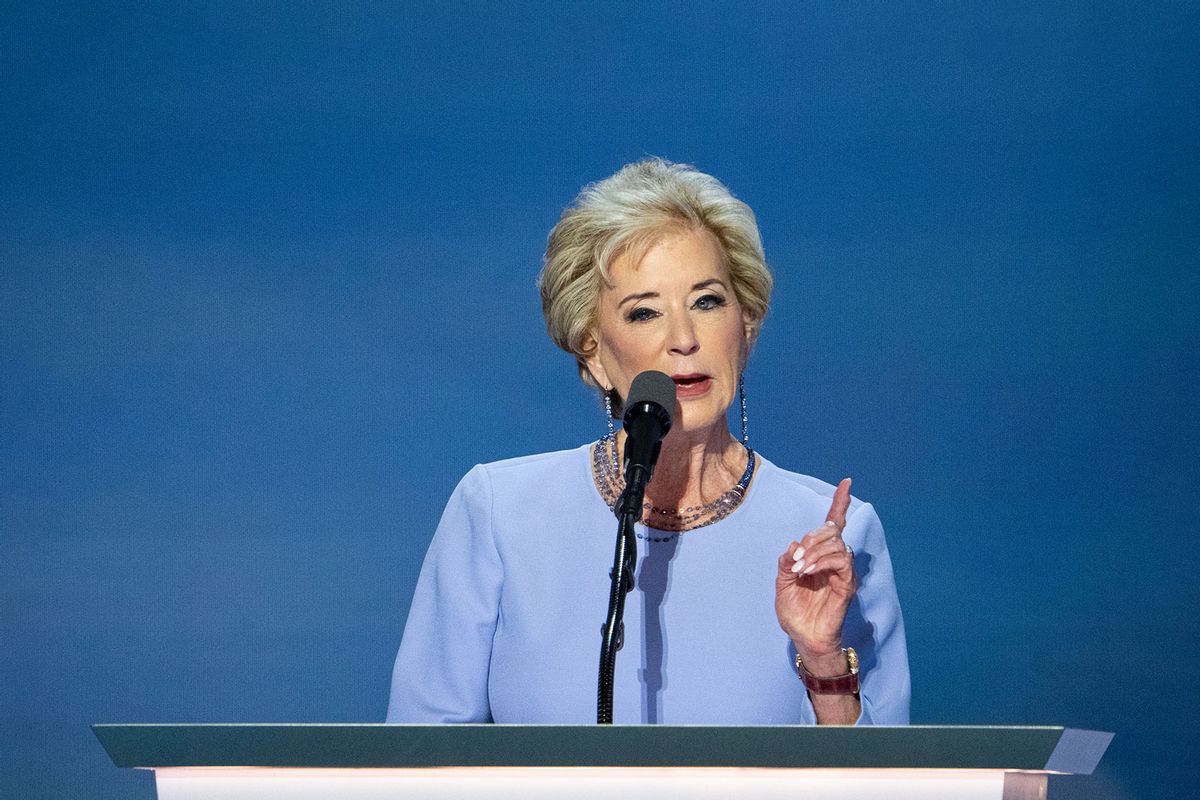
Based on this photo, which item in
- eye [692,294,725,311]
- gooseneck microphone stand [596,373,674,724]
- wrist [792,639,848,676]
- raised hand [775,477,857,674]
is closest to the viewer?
gooseneck microphone stand [596,373,674,724]

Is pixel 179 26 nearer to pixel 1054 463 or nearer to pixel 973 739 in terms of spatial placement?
pixel 1054 463

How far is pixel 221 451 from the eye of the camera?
10.1 feet

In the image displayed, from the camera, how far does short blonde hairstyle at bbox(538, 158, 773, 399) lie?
2.33 metres

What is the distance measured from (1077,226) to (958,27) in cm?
52

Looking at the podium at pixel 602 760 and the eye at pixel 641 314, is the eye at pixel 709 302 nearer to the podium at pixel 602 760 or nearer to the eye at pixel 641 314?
the eye at pixel 641 314

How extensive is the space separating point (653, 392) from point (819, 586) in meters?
0.43

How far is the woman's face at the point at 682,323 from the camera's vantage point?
2258 millimetres

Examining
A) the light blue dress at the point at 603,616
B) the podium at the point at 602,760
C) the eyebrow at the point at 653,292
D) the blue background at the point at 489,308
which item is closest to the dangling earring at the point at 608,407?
the light blue dress at the point at 603,616

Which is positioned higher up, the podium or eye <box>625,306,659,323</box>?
eye <box>625,306,659,323</box>

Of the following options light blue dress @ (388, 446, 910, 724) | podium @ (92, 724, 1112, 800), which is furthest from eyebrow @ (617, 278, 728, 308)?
podium @ (92, 724, 1112, 800)

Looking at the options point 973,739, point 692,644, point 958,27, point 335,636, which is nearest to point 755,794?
point 973,739

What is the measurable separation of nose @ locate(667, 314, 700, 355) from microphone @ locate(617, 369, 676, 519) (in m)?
0.59

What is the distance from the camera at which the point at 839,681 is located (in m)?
1.95

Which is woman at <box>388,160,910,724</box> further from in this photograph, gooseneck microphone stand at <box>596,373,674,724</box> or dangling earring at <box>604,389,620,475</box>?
gooseneck microphone stand at <box>596,373,674,724</box>
